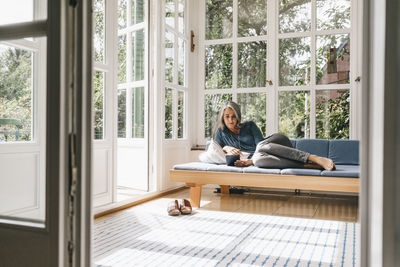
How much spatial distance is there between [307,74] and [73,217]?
4.23 meters

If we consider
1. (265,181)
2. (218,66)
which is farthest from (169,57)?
(265,181)

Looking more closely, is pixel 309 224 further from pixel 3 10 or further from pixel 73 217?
pixel 3 10

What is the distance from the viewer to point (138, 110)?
4367 mm

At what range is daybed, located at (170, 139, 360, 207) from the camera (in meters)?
3.29

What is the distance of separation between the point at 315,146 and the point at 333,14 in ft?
5.77

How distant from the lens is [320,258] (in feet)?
7.06

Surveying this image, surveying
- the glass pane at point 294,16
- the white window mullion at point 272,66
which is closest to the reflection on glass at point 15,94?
the white window mullion at point 272,66

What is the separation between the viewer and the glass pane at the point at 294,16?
188 inches

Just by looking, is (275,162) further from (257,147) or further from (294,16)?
(294,16)

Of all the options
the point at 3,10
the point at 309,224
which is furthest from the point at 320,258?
the point at 3,10

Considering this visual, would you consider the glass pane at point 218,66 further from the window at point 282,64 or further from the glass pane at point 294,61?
the glass pane at point 294,61

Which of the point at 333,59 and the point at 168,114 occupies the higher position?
the point at 333,59

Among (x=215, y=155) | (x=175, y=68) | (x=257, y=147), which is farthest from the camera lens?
(x=175, y=68)

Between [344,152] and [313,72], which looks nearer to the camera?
[344,152]
